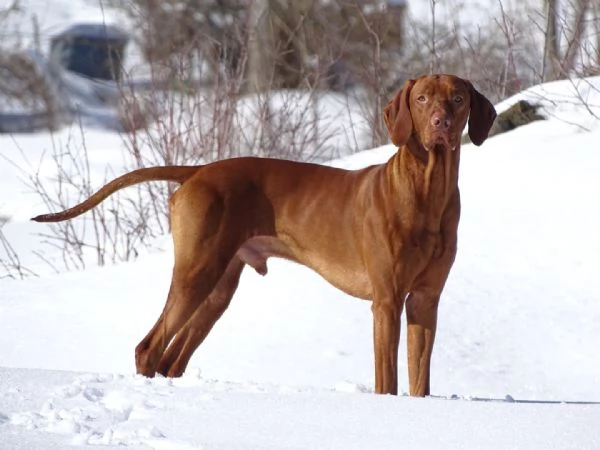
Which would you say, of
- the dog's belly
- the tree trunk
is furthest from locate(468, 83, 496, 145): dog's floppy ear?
the tree trunk

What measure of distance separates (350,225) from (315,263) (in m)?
0.27

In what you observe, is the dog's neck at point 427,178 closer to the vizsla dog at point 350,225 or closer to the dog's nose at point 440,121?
the vizsla dog at point 350,225

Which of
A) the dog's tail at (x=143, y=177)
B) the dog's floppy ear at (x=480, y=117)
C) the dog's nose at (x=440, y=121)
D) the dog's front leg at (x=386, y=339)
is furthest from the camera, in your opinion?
the dog's tail at (x=143, y=177)

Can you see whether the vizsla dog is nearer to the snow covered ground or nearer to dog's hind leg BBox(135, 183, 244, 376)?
dog's hind leg BBox(135, 183, 244, 376)

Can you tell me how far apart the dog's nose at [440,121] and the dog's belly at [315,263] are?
717mm

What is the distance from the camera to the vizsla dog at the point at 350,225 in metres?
5.27

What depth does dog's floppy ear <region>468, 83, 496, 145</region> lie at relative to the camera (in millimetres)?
5426

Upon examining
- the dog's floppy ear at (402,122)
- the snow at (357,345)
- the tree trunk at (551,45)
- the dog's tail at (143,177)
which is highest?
the tree trunk at (551,45)

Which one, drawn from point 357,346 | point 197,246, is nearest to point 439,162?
point 197,246

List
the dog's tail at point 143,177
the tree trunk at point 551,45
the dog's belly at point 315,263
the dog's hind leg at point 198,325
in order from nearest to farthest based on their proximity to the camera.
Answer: the dog's belly at point 315,263, the dog's tail at point 143,177, the dog's hind leg at point 198,325, the tree trunk at point 551,45

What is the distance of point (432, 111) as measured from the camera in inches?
204

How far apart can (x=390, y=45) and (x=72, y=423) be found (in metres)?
15.7

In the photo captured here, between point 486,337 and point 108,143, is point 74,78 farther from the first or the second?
point 486,337

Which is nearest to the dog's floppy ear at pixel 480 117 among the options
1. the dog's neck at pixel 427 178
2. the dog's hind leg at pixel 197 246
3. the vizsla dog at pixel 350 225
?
the vizsla dog at pixel 350 225
